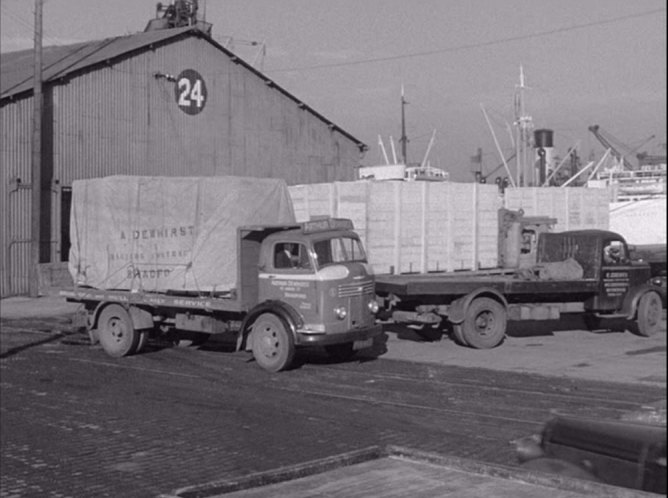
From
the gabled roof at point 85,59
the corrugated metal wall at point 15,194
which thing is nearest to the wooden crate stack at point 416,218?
the corrugated metal wall at point 15,194

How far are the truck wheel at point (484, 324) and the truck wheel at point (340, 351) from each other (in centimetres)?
259

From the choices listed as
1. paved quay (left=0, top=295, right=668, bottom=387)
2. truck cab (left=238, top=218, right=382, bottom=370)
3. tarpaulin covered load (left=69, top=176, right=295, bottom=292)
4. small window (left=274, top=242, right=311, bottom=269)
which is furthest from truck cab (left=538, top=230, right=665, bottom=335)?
small window (left=274, top=242, right=311, bottom=269)

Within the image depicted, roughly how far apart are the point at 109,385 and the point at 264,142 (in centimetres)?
2667

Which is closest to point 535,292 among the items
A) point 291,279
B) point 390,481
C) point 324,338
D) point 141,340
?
point 324,338

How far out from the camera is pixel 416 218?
20.6 metres

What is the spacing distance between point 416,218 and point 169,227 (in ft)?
18.9

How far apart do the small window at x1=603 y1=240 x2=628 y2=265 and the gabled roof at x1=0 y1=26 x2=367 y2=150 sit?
2070 cm

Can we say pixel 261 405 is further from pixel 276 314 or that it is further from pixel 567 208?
pixel 567 208

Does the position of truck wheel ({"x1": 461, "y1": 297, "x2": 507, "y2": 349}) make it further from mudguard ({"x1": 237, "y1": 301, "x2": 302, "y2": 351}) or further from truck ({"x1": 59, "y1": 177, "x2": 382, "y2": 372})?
mudguard ({"x1": 237, "y1": 301, "x2": 302, "y2": 351})

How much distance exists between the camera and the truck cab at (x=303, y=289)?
15.3m

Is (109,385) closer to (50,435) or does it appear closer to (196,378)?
(196,378)

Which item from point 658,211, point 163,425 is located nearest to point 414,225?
point 163,425

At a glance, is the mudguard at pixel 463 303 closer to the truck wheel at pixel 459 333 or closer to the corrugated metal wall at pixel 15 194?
the truck wheel at pixel 459 333

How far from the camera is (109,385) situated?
1441 cm
